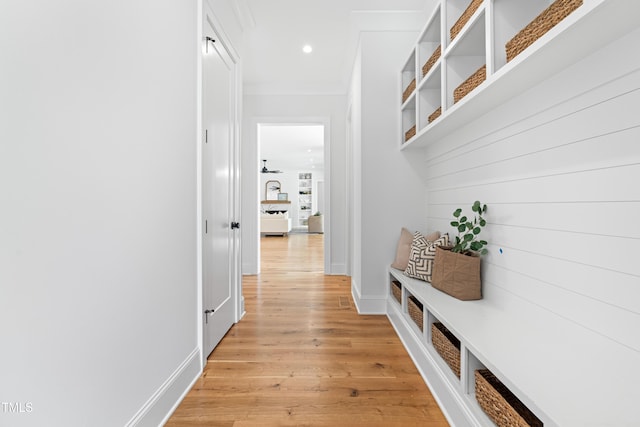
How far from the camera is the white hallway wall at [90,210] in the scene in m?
0.75

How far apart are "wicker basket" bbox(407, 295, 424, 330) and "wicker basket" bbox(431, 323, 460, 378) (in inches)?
7.1

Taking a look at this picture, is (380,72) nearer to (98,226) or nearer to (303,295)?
(303,295)

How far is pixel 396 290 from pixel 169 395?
174 centimetres

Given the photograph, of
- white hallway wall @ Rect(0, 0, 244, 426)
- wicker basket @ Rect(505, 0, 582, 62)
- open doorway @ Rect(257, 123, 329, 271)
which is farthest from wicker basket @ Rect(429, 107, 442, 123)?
open doorway @ Rect(257, 123, 329, 271)

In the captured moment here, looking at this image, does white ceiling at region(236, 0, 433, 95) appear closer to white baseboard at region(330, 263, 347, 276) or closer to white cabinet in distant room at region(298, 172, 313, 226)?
white baseboard at region(330, 263, 347, 276)

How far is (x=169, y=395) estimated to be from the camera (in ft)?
4.64

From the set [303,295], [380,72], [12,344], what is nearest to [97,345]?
[12,344]

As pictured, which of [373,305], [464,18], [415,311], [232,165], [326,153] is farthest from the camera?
[326,153]

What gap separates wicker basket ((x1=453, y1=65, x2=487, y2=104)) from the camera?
138 cm

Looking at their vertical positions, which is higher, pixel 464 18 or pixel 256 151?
pixel 464 18

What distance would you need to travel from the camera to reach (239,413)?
1423mm

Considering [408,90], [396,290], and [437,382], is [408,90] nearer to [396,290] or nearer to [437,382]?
[396,290]

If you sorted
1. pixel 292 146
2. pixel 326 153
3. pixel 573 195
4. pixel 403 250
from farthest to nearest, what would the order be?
1. pixel 292 146
2. pixel 326 153
3. pixel 403 250
4. pixel 573 195

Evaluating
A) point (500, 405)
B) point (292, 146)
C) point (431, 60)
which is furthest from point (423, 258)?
point (292, 146)
